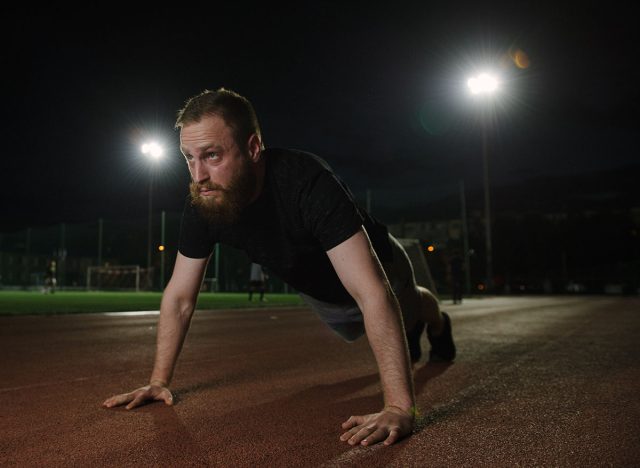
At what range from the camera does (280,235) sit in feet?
8.95

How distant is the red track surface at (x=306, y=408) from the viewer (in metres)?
2.00

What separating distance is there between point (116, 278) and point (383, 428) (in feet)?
128

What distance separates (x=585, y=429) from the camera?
2.34m

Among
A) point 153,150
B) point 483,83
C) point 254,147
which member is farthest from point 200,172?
point 153,150

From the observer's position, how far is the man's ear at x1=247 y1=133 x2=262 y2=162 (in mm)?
2594

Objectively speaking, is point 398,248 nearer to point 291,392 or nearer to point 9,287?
point 291,392

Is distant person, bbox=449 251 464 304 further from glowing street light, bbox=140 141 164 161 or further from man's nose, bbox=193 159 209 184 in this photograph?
glowing street light, bbox=140 141 164 161

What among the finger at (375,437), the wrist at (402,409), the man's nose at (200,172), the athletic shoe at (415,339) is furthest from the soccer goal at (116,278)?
the finger at (375,437)

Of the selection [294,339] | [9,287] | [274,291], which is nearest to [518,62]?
[274,291]

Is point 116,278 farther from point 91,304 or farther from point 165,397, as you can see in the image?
point 165,397

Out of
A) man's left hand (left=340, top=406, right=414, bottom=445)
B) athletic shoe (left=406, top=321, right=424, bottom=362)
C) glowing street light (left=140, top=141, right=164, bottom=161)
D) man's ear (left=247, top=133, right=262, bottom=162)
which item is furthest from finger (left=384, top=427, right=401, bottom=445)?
glowing street light (left=140, top=141, right=164, bottom=161)

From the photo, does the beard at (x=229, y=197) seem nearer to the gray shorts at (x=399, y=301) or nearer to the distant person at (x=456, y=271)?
the gray shorts at (x=399, y=301)

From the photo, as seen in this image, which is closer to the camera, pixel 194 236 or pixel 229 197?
pixel 229 197

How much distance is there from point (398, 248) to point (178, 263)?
1.36 meters
